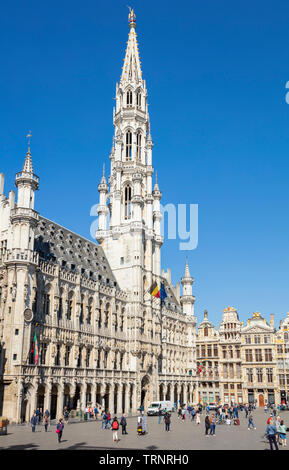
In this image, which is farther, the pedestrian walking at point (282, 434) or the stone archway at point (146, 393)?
the stone archway at point (146, 393)

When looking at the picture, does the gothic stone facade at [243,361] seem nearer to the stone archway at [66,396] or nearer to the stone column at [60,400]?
the stone archway at [66,396]

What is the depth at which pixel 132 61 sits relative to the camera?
9100cm

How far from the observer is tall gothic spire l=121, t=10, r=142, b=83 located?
89250 millimetres

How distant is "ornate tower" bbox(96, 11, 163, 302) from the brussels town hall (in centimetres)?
20

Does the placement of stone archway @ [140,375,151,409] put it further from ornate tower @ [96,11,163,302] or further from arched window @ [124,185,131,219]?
arched window @ [124,185,131,219]

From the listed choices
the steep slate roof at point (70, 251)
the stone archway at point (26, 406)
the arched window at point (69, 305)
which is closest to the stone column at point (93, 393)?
the arched window at point (69, 305)

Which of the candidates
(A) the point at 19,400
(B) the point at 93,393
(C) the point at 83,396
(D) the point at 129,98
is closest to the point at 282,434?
(A) the point at 19,400

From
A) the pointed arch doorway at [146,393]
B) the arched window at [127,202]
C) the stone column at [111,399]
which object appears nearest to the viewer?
the stone column at [111,399]

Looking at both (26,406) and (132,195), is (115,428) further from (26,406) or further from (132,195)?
(132,195)

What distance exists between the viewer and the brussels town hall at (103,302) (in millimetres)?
48781

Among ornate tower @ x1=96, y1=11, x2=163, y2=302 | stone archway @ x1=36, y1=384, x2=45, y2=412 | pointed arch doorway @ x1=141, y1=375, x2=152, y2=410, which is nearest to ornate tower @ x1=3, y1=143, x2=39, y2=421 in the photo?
stone archway @ x1=36, y1=384, x2=45, y2=412

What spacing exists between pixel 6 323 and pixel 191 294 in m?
54.0

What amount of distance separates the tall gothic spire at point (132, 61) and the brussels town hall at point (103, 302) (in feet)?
0.71

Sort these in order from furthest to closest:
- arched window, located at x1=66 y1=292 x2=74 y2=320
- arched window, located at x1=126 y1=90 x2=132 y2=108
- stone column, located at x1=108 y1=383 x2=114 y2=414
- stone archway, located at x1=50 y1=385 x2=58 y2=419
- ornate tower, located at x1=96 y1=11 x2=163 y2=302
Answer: arched window, located at x1=126 y1=90 x2=132 y2=108 → ornate tower, located at x1=96 y1=11 x2=163 y2=302 → stone column, located at x1=108 y1=383 x2=114 y2=414 → arched window, located at x1=66 y1=292 x2=74 y2=320 → stone archway, located at x1=50 y1=385 x2=58 y2=419
